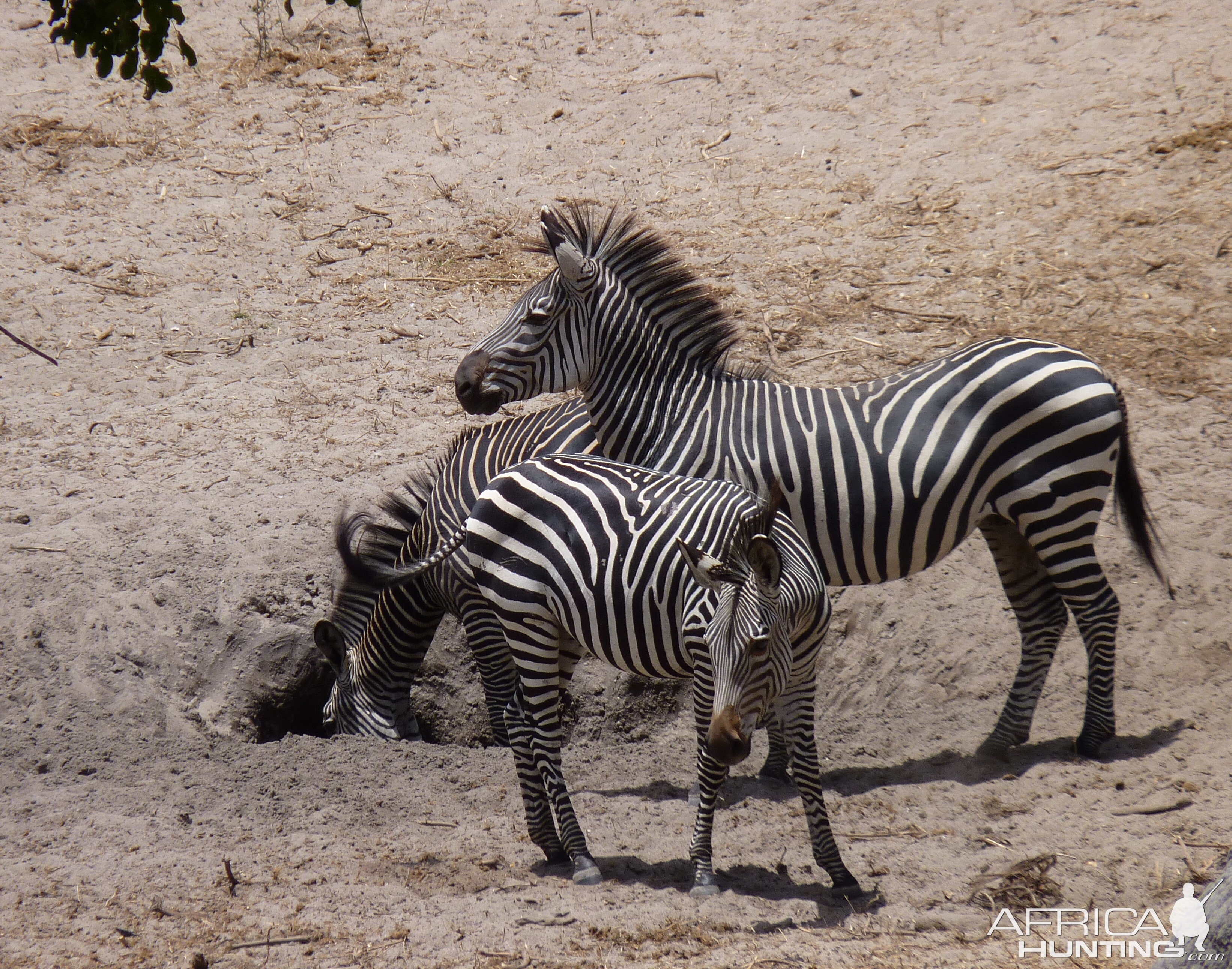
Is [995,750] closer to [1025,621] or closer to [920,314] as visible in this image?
[1025,621]

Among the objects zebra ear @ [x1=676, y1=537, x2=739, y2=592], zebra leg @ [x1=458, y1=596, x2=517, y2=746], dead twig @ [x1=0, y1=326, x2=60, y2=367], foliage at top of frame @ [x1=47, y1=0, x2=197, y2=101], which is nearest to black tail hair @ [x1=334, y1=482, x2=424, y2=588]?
zebra leg @ [x1=458, y1=596, x2=517, y2=746]

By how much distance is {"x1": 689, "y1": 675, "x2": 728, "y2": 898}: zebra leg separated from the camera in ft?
15.1

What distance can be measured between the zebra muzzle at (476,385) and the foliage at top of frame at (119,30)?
102 inches

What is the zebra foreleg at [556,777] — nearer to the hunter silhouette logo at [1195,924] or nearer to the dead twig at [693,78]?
the hunter silhouette logo at [1195,924]

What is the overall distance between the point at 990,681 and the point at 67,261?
331 inches

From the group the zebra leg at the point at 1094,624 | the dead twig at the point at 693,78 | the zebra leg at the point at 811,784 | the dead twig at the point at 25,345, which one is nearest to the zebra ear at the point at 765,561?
the zebra leg at the point at 811,784

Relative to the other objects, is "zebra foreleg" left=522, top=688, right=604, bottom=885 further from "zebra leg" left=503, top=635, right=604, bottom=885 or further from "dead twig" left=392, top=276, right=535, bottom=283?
"dead twig" left=392, top=276, right=535, bottom=283

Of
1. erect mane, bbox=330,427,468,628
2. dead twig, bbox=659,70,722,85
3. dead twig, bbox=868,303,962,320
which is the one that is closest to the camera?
erect mane, bbox=330,427,468,628

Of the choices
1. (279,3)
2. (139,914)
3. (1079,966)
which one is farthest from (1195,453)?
(279,3)

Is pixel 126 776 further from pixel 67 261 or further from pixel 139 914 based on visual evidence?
pixel 67 261

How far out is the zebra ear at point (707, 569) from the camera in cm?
423

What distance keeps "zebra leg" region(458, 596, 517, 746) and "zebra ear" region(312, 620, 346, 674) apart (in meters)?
1.05

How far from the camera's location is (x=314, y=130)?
1125 centimetres

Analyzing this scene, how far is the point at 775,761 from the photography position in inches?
236
